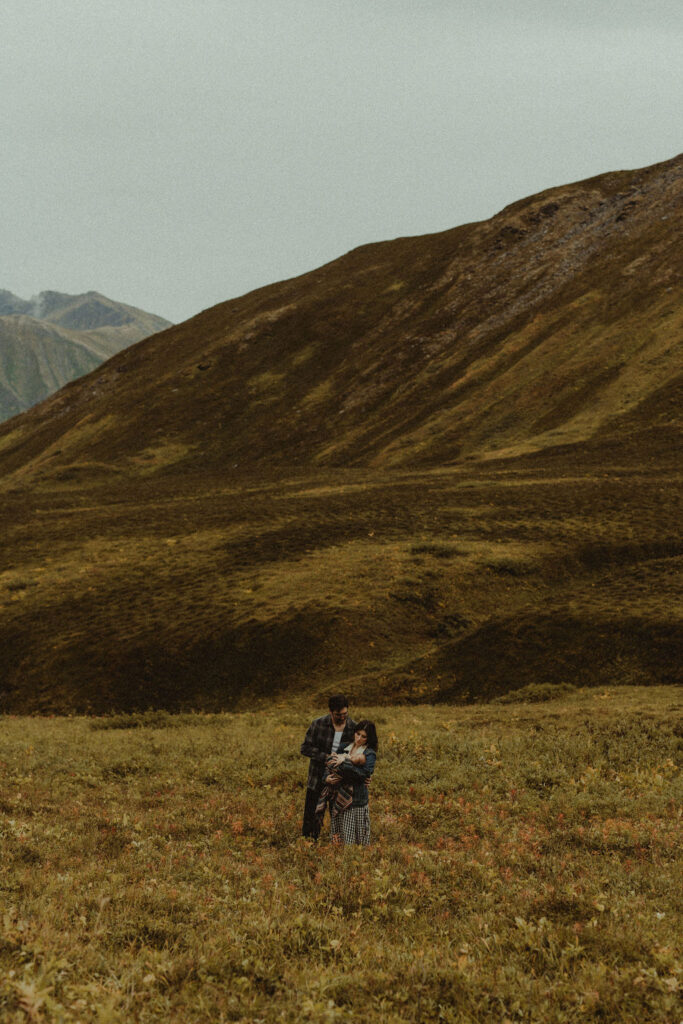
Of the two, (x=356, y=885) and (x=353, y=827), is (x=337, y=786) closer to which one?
(x=353, y=827)

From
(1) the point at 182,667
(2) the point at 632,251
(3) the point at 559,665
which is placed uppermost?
(2) the point at 632,251

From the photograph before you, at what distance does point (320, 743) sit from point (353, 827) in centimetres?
188

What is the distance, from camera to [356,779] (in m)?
14.4

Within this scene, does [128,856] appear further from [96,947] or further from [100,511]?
[100,511]

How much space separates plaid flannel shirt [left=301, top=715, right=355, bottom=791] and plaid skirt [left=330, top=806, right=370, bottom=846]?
832 mm

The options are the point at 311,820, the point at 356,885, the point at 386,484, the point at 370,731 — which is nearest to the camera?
the point at 356,885

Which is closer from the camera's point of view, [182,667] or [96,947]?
[96,947]

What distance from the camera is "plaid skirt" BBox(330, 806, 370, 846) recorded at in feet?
48.1

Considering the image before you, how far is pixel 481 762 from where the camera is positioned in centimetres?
2094

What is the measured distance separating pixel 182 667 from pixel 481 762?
2358 centimetres

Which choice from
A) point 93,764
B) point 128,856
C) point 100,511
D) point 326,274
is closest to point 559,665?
point 93,764

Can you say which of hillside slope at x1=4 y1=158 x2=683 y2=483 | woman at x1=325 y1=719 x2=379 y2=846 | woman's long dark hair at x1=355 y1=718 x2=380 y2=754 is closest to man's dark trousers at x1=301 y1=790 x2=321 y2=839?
woman at x1=325 y1=719 x2=379 y2=846

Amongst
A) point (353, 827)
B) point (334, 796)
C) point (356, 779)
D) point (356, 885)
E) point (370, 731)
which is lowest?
point (353, 827)

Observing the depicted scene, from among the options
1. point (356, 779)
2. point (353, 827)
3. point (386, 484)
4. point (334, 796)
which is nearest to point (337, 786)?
point (334, 796)
